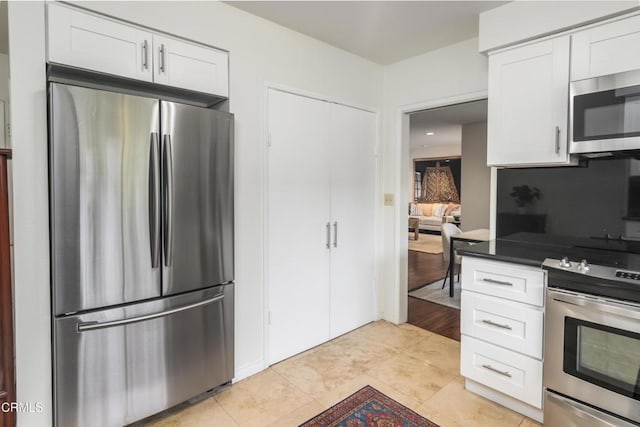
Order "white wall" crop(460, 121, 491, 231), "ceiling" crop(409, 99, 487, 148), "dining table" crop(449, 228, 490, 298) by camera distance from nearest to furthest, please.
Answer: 1. "dining table" crop(449, 228, 490, 298)
2. "ceiling" crop(409, 99, 487, 148)
3. "white wall" crop(460, 121, 491, 231)

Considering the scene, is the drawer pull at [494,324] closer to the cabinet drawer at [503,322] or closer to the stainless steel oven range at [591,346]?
the cabinet drawer at [503,322]

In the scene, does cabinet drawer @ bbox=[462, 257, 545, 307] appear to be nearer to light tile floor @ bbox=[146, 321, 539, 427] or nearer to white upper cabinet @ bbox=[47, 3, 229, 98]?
light tile floor @ bbox=[146, 321, 539, 427]

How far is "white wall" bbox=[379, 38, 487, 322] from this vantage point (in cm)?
300

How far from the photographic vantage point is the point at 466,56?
9.29ft

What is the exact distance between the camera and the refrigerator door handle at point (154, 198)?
187 centimetres

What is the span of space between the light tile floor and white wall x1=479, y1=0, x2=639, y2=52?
2.36m

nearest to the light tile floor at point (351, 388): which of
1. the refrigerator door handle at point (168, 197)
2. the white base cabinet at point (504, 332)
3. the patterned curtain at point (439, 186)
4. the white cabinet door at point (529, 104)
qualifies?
the white base cabinet at point (504, 332)

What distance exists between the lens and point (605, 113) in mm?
1885

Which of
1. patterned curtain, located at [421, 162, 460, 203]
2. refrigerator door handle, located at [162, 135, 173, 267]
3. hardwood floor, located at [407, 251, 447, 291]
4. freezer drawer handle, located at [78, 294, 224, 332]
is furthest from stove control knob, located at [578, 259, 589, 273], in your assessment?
patterned curtain, located at [421, 162, 460, 203]

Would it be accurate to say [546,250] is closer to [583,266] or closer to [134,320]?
[583,266]

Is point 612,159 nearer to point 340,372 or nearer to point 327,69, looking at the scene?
point 327,69

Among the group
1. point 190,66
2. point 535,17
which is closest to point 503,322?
point 535,17

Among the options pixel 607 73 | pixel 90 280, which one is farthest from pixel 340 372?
pixel 607 73

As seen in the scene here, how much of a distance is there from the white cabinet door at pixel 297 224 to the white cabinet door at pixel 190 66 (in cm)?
43
